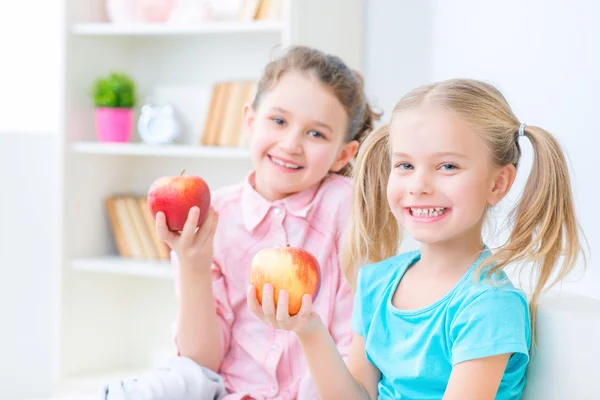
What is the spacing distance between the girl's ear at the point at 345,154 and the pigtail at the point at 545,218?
561 millimetres

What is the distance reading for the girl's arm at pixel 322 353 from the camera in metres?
1.34

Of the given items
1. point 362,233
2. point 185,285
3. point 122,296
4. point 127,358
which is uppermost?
point 362,233

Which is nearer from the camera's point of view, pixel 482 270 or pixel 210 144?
pixel 482 270

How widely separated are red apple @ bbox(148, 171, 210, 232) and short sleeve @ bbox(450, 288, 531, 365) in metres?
0.59

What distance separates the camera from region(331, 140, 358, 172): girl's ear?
187cm

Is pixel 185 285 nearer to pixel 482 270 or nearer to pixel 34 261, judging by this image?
pixel 482 270

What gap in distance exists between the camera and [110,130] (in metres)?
3.20

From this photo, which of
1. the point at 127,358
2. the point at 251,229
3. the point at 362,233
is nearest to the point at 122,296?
the point at 127,358

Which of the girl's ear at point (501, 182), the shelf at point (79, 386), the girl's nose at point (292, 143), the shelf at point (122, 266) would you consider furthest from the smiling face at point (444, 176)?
the shelf at point (79, 386)

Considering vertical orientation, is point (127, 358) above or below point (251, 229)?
below

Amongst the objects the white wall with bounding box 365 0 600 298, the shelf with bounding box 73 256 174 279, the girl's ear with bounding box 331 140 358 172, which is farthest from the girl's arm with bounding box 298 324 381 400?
the shelf with bounding box 73 256 174 279

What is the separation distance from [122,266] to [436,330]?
198cm

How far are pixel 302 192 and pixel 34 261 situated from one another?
1701 millimetres

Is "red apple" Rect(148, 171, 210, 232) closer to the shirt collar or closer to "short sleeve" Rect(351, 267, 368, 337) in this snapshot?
the shirt collar
